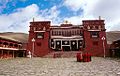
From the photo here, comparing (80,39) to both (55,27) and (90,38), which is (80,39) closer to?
(90,38)

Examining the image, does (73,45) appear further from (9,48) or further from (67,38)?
(9,48)

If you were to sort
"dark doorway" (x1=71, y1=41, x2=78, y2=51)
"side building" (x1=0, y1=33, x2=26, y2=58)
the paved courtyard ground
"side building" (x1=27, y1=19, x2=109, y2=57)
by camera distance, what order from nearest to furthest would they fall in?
the paved courtyard ground
"side building" (x1=0, y1=33, x2=26, y2=58)
"side building" (x1=27, y1=19, x2=109, y2=57)
"dark doorway" (x1=71, y1=41, x2=78, y2=51)

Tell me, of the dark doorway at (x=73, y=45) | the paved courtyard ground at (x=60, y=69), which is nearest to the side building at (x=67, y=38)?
the dark doorway at (x=73, y=45)

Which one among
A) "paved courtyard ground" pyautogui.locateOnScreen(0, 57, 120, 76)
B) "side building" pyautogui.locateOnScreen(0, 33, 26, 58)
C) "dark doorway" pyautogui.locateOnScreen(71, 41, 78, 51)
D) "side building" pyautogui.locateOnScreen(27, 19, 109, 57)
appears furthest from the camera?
"dark doorway" pyautogui.locateOnScreen(71, 41, 78, 51)

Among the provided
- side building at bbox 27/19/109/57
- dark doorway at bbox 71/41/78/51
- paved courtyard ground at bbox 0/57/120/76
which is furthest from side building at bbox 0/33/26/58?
paved courtyard ground at bbox 0/57/120/76

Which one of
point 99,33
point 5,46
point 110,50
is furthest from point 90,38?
point 5,46

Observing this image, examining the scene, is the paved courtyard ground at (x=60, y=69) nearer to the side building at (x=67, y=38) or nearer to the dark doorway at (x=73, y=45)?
the side building at (x=67, y=38)

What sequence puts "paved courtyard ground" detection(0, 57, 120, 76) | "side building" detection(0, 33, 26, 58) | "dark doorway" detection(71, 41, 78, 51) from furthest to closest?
"dark doorway" detection(71, 41, 78, 51) → "side building" detection(0, 33, 26, 58) → "paved courtyard ground" detection(0, 57, 120, 76)

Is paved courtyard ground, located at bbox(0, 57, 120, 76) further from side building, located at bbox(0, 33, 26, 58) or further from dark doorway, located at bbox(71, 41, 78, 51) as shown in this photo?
dark doorway, located at bbox(71, 41, 78, 51)

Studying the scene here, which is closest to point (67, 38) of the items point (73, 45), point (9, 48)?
point (73, 45)

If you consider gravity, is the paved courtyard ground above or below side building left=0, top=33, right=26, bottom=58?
below

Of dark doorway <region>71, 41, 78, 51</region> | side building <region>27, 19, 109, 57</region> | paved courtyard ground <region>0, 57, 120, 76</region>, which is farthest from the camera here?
dark doorway <region>71, 41, 78, 51</region>

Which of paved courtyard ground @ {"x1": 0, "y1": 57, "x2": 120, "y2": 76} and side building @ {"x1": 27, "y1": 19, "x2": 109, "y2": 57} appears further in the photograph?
side building @ {"x1": 27, "y1": 19, "x2": 109, "y2": 57}

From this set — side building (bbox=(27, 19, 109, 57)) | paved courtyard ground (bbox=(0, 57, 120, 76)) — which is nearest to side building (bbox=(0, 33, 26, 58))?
side building (bbox=(27, 19, 109, 57))
